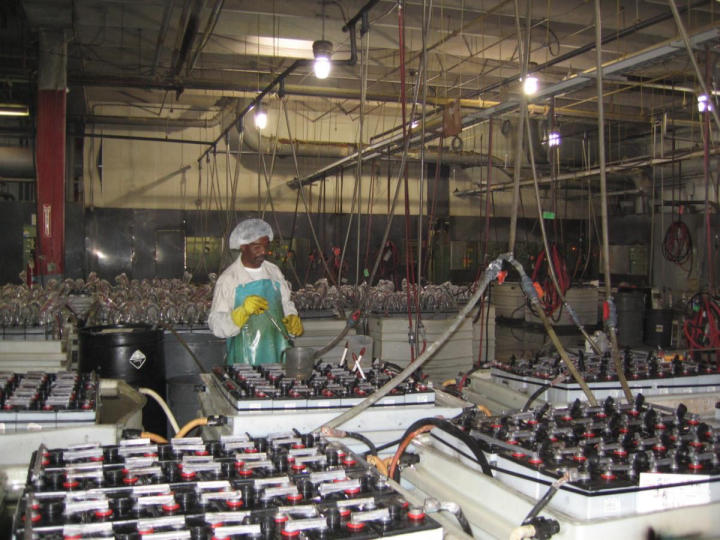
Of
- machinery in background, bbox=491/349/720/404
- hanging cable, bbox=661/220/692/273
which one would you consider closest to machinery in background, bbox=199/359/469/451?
machinery in background, bbox=491/349/720/404

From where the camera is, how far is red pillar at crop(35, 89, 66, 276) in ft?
20.9

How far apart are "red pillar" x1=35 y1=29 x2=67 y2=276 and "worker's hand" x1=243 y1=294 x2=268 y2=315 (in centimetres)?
408

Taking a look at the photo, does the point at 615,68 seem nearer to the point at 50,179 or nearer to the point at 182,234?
the point at 50,179

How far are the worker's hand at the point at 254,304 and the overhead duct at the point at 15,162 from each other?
7.90m

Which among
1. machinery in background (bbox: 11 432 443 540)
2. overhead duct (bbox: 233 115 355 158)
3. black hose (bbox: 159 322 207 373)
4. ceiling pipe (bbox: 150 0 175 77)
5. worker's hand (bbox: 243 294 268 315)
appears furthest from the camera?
overhead duct (bbox: 233 115 355 158)

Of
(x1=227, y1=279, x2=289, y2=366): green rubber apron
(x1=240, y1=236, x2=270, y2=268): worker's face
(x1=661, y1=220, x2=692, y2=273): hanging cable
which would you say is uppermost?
(x1=661, y1=220, x2=692, y2=273): hanging cable

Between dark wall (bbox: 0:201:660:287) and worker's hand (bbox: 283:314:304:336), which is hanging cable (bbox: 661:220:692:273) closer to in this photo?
dark wall (bbox: 0:201:660:287)

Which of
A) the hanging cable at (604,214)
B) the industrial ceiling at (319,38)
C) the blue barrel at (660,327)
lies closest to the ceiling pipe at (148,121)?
the industrial ceiling at (319,38)

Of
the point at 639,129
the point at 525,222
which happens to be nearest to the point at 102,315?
the point at 525,222

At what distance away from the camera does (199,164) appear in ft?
33.9

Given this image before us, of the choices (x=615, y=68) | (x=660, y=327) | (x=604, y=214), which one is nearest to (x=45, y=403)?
(x=604, y=214)

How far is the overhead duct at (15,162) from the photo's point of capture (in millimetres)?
9516

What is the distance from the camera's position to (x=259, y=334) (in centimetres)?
326

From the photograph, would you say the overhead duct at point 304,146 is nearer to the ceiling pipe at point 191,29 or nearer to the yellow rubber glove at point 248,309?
→ the ceiling pipe at point 191,29
